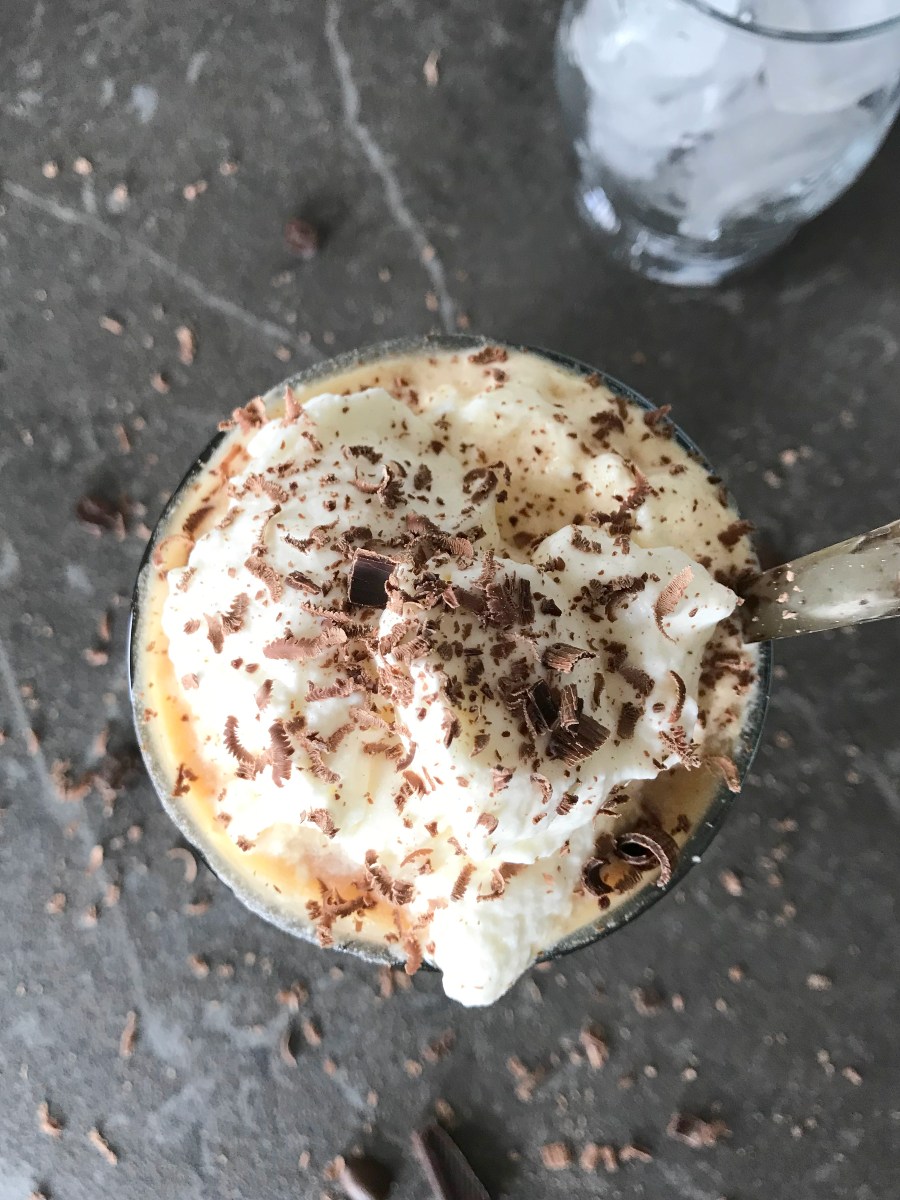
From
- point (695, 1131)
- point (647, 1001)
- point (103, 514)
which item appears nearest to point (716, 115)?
point (103, 514)

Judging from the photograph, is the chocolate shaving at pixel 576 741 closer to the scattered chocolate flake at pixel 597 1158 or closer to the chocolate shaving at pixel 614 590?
the chocolate shaving at pixel 614 590

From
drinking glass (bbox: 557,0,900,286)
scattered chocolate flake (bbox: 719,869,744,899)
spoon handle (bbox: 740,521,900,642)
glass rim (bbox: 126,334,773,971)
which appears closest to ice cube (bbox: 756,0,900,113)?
drinking glass (bbox: 557,0,900,286)

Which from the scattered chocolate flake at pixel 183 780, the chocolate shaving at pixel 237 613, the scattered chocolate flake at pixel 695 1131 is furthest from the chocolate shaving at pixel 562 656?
the scattered chocolate flake at pixel 695 1131

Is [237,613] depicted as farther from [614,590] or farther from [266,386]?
[266,386]

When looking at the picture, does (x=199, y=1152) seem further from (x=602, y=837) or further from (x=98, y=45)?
(x=98, y=45)

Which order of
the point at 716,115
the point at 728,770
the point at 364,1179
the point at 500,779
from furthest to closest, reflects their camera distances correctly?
1. the point at 364,1179
2. the point at 716,115
3. the point at 728,770
4. the point at 500,779

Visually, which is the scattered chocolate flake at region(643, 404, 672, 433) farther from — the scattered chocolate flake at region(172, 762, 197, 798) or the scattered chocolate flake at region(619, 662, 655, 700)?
the scattered chocolate flake at region(172, 762, 197, 798)
